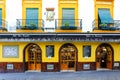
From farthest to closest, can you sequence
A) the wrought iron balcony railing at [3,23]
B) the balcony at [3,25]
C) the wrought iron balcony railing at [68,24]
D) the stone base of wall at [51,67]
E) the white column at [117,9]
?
the white column at [117,9], the stone base of wall at [51,67], the wrought iron balcony railing at [3,23], the wrought iron balcony railing at [68,24], the balcony at [3,25]

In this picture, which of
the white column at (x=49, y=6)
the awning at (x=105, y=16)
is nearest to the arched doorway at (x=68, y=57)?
the white column at (x=49, y=6)

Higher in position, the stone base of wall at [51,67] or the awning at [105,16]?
the awning at [105,16]

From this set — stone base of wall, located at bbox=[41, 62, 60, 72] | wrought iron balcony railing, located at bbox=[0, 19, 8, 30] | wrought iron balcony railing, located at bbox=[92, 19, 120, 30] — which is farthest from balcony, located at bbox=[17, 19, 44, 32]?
wrought iron balcony railing, located at bbox=[92, 19, 120, 30]

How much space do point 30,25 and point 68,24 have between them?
3376 mm

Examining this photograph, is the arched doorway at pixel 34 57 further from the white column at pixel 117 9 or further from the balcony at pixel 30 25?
the white column at pixel 117 9

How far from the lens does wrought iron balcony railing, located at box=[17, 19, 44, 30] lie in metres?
18.5

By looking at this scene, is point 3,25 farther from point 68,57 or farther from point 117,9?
point 117,9

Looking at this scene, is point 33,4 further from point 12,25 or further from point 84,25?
point 84,25

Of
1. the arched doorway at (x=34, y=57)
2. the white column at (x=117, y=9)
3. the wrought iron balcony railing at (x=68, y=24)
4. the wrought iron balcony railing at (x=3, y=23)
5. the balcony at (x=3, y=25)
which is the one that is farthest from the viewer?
the arched doorway at (x=34, y=57)

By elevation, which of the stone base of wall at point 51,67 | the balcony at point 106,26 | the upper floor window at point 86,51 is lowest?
the stone base of wall at point 51,67

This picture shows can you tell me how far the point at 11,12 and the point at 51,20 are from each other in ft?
12.2

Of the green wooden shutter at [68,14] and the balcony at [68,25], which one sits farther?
the green wooden shutter at [68,14]

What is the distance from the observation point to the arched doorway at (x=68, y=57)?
63.7 ft

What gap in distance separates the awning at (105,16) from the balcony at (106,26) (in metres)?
0.36
